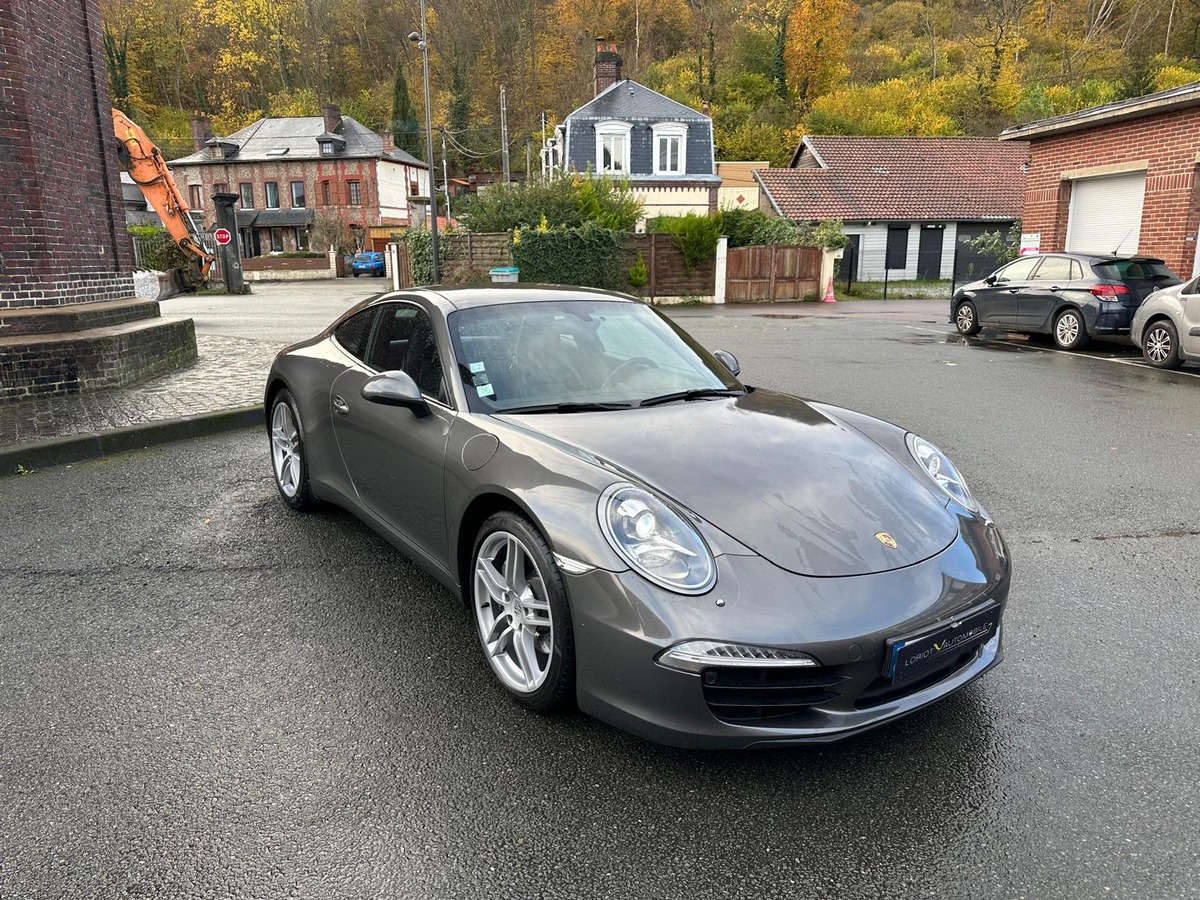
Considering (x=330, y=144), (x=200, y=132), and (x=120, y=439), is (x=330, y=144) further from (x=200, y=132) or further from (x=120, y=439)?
(x=120, y=439)

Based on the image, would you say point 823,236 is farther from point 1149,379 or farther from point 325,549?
point 325,549

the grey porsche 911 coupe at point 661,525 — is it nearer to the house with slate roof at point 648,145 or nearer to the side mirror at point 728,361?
the side mirror at point 728,361

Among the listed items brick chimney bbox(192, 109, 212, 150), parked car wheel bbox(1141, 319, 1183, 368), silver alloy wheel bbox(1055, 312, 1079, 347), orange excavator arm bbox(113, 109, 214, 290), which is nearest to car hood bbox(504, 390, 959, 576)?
parked car wheel bbox(1141, 319, 1183, 368)

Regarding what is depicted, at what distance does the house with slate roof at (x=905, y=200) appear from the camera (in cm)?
3734

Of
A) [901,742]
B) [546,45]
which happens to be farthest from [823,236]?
[546,45]

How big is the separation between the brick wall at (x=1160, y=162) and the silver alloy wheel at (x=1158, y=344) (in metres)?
5.19

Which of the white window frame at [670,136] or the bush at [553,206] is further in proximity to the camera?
the white window frame at [670,136]

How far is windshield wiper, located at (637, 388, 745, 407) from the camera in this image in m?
3.54

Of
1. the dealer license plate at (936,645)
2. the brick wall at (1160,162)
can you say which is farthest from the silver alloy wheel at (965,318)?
the dealer license plate at (936,645)

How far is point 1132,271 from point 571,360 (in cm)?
1255

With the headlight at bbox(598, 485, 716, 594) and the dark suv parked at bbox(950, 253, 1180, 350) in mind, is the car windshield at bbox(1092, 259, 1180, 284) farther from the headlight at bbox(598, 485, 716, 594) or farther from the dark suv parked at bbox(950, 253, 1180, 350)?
the headlight at bbox(598, 485, 716, 594)

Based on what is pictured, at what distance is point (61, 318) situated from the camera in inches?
344

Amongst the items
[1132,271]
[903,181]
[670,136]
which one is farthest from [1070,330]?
[670,136]

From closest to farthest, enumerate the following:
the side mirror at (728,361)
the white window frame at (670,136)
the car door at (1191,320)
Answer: the side mirror at (728,361) < the car door at (1191,320) < the white window frame at (670,136)
